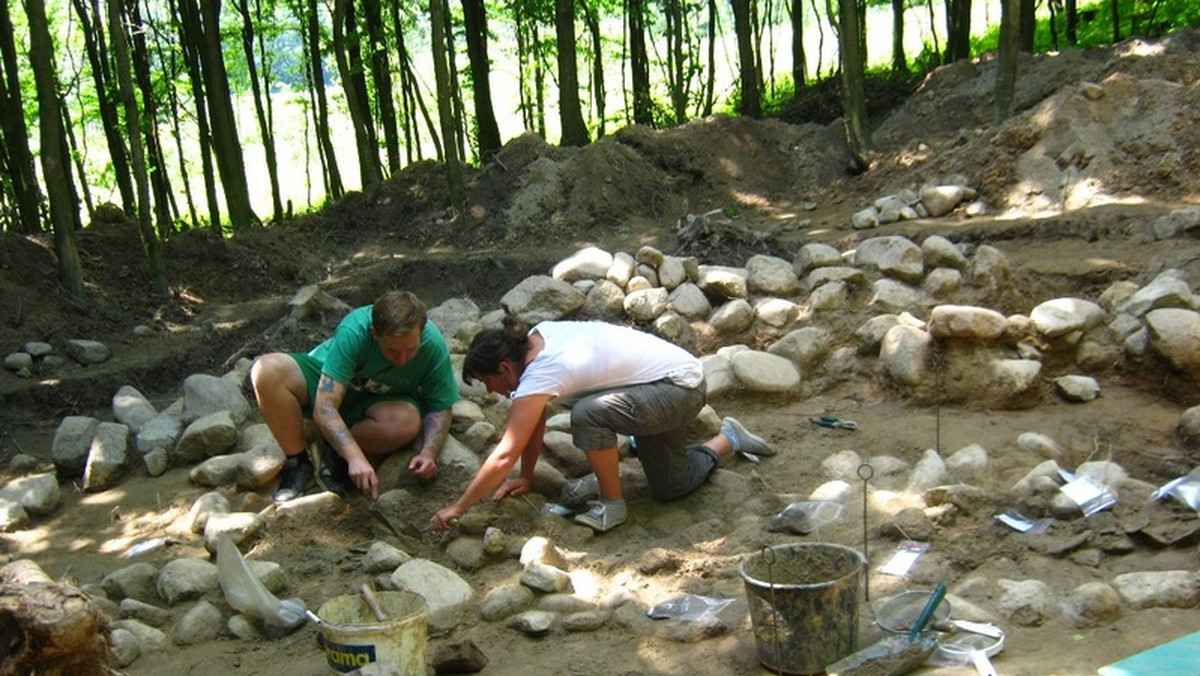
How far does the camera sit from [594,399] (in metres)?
4.50

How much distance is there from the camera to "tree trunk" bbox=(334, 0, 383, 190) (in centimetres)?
1233

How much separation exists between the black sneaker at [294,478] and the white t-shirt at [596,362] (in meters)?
1.25

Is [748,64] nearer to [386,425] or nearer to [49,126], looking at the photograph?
[49,126]

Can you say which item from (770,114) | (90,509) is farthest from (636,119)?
(90,509)

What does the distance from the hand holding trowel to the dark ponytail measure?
179 centimetres

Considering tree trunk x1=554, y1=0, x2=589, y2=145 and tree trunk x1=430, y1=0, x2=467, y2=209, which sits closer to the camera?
tree trunk x1=430, y1=0, x2=467, y2=209

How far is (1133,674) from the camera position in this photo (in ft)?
8.95

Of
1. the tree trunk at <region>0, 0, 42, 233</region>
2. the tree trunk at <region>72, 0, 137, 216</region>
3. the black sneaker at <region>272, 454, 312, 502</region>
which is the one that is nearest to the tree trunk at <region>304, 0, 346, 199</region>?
the tree trunk at <region>72, 0, 137, 216</region>

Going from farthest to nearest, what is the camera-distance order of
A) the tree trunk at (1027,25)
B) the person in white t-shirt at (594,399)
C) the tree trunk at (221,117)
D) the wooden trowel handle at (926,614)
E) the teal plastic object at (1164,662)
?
the tree trunk at (1027,25) → the tree trunk at (221,117) → the person in white t-shirt at (594,399) → the wooden trowel handle at (926,614) → the teal plastic object at (1164,662)

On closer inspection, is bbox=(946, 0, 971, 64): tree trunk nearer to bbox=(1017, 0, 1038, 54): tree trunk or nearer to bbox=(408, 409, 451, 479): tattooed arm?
bbox=(1017, 0, 1038, 54): tree trunk

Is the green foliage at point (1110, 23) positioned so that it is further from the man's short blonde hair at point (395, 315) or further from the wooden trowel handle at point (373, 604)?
the wooden trowel handle at point (373, 604)

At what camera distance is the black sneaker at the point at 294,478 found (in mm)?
4934

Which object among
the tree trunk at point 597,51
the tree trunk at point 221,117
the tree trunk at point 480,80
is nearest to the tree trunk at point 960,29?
the tree trunk at point 597,51

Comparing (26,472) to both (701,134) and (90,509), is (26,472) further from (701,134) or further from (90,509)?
(701,134)
